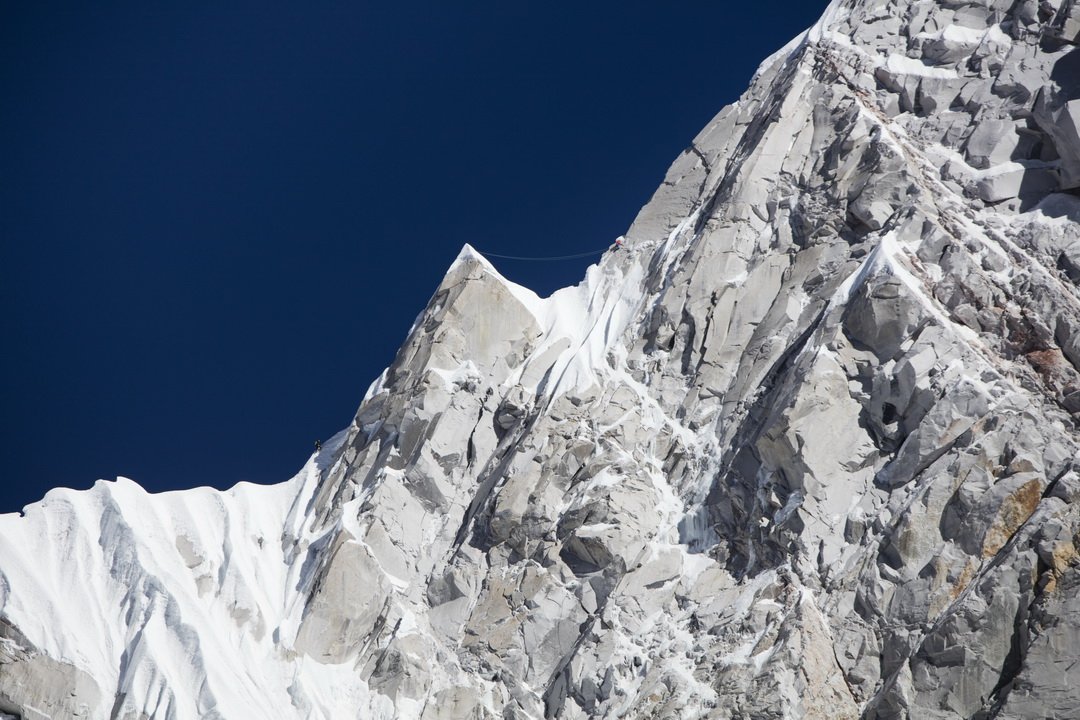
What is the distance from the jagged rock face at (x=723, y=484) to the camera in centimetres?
4056

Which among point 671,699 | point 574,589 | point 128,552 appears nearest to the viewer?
point 671,699

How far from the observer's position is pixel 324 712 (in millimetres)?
49312

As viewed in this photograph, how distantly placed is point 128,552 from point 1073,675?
1398 inches

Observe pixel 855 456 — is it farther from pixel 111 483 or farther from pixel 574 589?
pixel 111 483

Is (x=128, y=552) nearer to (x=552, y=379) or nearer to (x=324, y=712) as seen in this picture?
(x=324, y=712)

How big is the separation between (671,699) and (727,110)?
30.6 meters

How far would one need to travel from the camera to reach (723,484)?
155 ft

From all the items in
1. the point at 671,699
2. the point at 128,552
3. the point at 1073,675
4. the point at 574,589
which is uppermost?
the point at 128,552

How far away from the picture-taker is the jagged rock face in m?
40.6

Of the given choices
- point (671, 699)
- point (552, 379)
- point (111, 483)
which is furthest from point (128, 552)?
point (671, 699)

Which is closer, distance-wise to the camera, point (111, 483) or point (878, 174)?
point (878, 174)

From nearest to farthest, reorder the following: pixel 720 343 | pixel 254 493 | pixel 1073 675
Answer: pixel 1073 675 → pixel 720 343 → pixel 254 493

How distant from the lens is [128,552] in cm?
5591

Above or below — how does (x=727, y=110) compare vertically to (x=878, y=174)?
above
